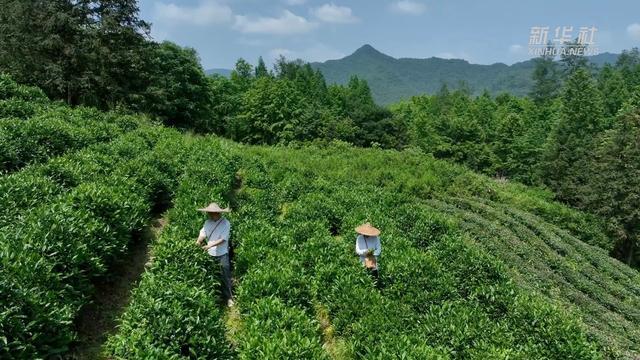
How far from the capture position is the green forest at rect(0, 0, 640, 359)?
767 centimetres

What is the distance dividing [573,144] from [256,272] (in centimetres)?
4748

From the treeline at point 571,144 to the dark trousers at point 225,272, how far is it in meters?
34.9

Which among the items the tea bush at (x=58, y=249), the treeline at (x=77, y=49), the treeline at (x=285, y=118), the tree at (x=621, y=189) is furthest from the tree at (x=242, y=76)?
the tea bush at (x=58, y=249)

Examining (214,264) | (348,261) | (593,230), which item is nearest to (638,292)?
(593,230)

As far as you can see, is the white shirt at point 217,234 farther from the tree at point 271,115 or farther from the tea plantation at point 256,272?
the tree at point 271,115

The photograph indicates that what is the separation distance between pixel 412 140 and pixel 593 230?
3360cm

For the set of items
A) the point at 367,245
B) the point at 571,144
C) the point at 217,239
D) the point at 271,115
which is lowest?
the point at 571,144

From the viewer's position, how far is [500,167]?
5919 cm

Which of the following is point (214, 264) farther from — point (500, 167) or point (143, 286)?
point (500, 167)

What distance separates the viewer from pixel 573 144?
48.0 metres

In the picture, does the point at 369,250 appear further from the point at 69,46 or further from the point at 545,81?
the point at 545,81

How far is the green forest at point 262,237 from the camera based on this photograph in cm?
767

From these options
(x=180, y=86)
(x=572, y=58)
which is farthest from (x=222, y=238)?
(x=572, y=58)

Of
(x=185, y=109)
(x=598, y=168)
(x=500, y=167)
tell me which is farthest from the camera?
(x=500, y=167)
